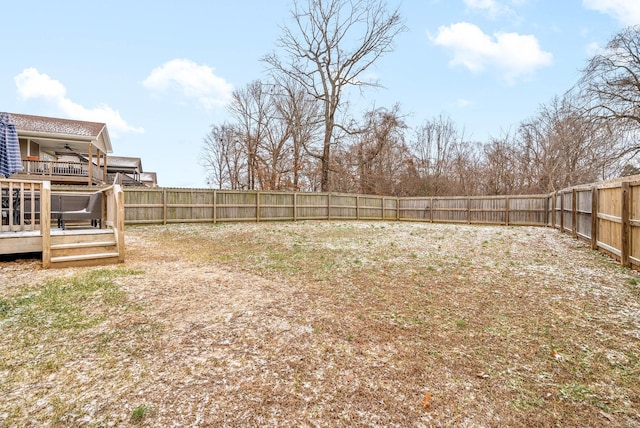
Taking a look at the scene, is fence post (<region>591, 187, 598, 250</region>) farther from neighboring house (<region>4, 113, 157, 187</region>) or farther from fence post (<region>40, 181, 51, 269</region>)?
neighboring house (<region>4, 113, 157, 187</region>)

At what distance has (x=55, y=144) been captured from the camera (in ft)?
55.0

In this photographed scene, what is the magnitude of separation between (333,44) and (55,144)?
16831mm

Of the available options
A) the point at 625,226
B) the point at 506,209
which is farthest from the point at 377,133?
the point at 625,226

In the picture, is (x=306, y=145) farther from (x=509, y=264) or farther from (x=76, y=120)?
(x=509, y=264)

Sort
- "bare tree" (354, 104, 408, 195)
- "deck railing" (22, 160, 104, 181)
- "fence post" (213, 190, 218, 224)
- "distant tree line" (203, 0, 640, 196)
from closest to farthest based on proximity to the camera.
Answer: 1. "distant tree line" (203, 0, 640, 196)
2. "fence post" (213, 190, 218, 224)
3. "deck railing" (22, 160, 104, 181)
4. "bare tree" (354, 104, 408, 195)

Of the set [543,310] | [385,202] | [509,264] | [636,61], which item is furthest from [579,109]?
[543,310]

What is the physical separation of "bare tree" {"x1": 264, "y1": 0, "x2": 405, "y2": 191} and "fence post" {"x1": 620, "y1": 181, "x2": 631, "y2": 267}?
Answer: 14.6 m

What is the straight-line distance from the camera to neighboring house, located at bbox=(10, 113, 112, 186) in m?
14.6

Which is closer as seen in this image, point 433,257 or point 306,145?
point 433,257

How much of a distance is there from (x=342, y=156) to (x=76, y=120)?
16.5m

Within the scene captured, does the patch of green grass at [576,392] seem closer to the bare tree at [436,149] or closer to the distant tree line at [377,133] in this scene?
the distant tree line at [377,133]

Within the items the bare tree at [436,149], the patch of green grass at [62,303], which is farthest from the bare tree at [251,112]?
the patch of green grass at [62,303]

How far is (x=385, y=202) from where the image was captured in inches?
727

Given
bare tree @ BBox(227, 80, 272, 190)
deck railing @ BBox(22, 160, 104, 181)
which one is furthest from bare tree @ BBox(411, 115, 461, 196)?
deck railing @ BBox(22, 160, 104, 181)
